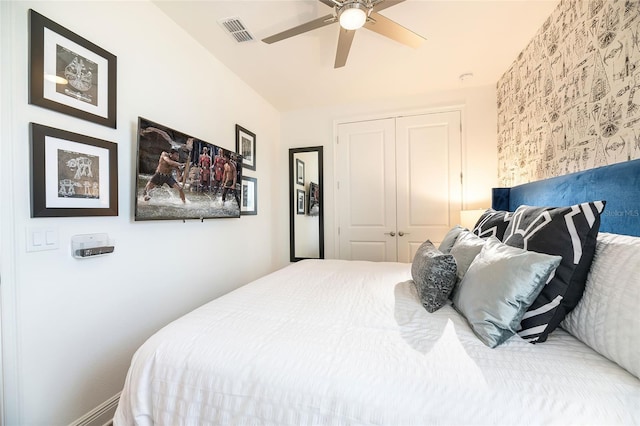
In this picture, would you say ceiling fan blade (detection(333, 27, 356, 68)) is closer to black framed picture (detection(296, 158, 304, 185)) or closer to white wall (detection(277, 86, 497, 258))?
white wall (detection(277, 86, 497, 258))

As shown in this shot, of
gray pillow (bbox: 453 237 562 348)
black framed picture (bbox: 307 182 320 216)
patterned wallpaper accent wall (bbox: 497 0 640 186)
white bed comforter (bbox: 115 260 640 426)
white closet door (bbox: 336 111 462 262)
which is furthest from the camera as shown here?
black framed picture (bbox: 307 182 320 216)

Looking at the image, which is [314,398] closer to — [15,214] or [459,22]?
[15,214]

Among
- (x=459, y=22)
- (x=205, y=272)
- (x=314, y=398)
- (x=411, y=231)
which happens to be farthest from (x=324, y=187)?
(x=314, y=398)

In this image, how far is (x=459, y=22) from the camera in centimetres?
191

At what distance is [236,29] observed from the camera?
1.98 metres

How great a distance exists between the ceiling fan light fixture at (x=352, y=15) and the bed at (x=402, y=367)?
1.50m

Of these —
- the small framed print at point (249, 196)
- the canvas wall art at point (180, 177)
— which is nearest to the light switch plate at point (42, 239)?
the canvas wall art at point (180, 177)

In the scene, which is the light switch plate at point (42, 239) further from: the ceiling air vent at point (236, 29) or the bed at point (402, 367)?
the ceiling air vent at point (236, 29)

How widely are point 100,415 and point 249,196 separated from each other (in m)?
2.05

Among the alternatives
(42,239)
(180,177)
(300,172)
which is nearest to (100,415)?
(42,239)

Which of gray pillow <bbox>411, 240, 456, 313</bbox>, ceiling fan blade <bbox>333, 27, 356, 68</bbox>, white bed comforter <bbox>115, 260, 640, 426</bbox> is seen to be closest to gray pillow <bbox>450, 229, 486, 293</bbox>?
gray pillow <bbox>411, 240, 456, 313</bbox>

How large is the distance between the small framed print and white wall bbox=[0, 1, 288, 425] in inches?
17.4

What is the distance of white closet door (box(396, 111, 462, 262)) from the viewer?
2990 millimetres

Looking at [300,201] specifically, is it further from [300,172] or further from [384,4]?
[384,4]
